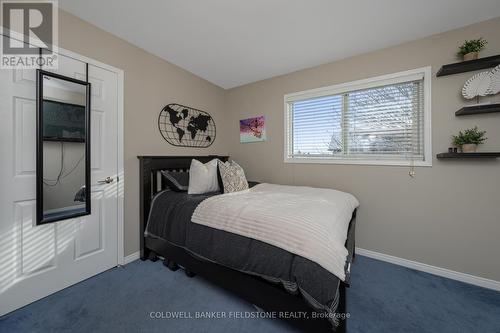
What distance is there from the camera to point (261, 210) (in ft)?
4.99

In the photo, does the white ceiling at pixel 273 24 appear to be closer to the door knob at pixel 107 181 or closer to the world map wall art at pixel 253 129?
the world map wall art at pixel 253 129

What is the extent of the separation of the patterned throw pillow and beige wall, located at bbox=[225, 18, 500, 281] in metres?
1.09

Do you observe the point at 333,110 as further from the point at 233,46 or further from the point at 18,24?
the point at 18,24

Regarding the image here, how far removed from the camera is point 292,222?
133cm

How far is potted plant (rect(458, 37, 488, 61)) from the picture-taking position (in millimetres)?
1854

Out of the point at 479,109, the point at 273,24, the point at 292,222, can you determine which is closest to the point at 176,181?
Answer: the point at 292,222

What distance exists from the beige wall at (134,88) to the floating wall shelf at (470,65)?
121 inches

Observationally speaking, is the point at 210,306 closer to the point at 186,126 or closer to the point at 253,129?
the point at 186,126

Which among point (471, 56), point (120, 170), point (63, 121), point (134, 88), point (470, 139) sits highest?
point (471, 56)

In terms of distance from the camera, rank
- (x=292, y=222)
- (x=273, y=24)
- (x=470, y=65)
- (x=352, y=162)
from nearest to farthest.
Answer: (x=292, y=222) < (x=470, y=65) < (x=273, y=24) < (x=352, y=162)

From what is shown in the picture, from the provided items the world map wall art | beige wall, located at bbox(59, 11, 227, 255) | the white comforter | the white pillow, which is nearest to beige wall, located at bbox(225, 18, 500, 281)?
the white comforter

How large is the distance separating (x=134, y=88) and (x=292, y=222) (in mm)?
2305

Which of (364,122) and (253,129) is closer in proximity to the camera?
(364,122)

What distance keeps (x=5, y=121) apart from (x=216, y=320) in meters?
2.16
